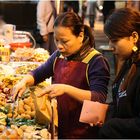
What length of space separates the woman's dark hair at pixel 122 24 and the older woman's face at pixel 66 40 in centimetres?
37

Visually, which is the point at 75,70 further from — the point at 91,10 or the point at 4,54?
the point at 91,10

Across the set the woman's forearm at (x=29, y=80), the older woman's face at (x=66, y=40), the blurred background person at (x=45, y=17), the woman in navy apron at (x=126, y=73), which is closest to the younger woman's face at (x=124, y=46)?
the woman in navy apron at (x=126, y=73)

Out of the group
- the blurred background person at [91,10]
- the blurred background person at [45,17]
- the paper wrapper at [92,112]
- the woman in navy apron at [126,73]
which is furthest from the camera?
the blurred background person at [91,10]

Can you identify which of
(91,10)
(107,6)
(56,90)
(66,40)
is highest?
(66,40)

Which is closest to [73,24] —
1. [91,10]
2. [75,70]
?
[75,70]

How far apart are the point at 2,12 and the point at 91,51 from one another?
271 inches

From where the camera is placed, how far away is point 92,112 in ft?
6.42

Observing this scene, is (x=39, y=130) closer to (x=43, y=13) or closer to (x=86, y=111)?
(x=86, y=111)

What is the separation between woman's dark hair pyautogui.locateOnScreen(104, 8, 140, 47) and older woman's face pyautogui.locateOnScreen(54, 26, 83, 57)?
368 mm

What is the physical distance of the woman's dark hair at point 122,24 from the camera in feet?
5.92

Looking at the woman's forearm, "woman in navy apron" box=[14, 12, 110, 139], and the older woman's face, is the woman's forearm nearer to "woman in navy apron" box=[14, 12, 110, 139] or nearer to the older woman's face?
"woman in navy apron" box=[14, 12, 110, 139]

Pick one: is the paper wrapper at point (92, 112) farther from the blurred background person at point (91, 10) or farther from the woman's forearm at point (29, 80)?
the blurred background person at point (91, 10)

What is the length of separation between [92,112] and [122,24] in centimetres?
49

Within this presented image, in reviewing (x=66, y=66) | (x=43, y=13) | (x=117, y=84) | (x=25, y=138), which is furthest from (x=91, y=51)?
(x=43, y=13)
